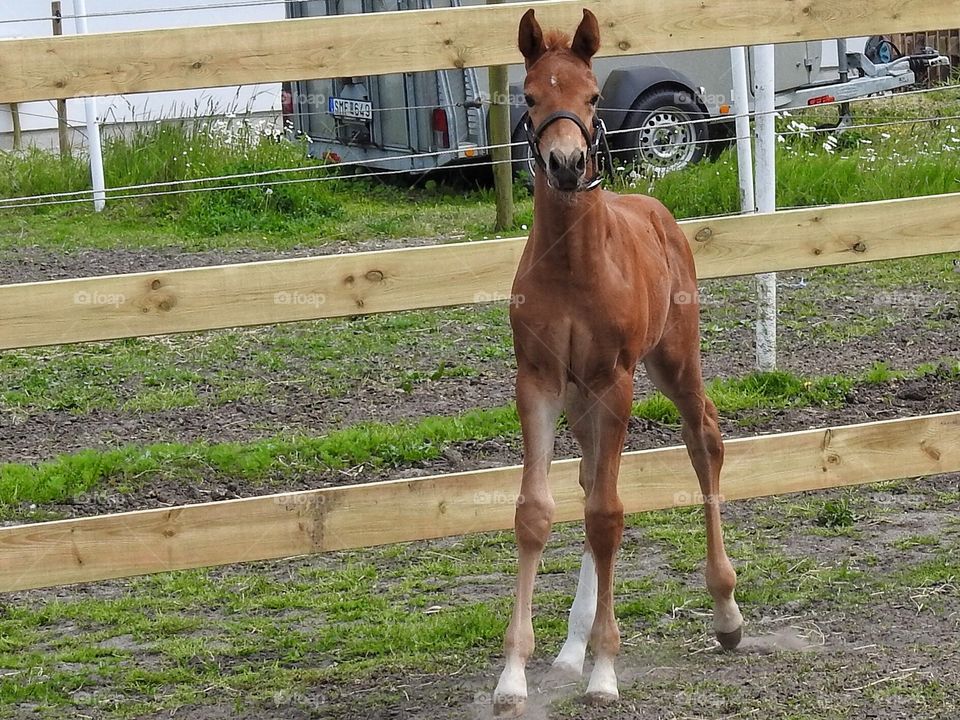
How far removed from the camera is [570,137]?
2.98 m

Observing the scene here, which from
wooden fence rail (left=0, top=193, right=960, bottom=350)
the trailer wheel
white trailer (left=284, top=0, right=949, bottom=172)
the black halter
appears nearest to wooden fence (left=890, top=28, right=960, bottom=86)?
white trailer (left=284, top=0, right=949, bottom=172)

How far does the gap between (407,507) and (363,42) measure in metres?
1.44

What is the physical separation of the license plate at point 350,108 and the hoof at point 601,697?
858 cm

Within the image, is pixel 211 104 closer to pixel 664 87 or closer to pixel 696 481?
pixel 664 87

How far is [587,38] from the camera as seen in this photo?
3191 millimetres

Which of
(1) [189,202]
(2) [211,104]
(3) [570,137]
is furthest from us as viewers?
(2) [211,104]

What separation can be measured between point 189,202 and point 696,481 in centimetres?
671

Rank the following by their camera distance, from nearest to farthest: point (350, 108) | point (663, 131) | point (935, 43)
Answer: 1. point (663, 131)
2. point (350, 108)
3. point (935, 43)

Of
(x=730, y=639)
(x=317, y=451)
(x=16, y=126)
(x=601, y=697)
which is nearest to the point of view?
(x=601, y=697)

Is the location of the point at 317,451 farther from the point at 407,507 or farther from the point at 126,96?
the point at 126,96

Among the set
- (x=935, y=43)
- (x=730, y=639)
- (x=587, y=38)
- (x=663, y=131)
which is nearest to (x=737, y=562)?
(x=730, y=639)

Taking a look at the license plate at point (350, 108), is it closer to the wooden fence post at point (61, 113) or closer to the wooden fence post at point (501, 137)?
the wooden fence post at point (61, 113)

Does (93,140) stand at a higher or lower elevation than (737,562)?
higher

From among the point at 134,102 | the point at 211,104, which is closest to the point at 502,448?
the point at 211,104
